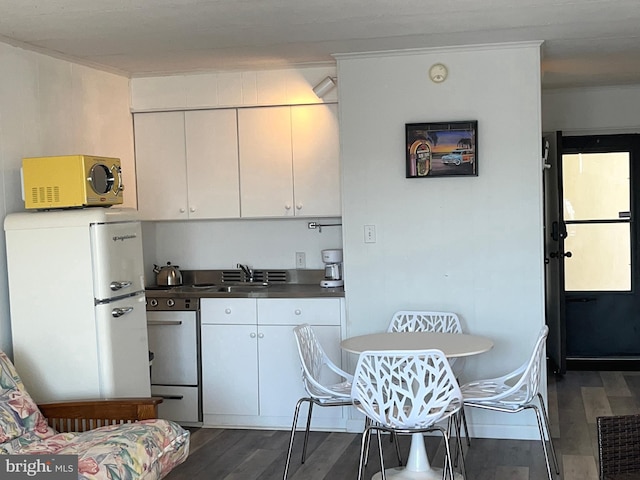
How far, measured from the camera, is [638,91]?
6.10m

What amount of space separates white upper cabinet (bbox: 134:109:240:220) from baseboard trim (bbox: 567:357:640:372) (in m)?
3.24

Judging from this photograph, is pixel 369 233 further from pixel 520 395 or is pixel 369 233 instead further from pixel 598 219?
pixel 598 219

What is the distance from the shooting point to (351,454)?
425cm

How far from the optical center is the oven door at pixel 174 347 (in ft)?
15.9

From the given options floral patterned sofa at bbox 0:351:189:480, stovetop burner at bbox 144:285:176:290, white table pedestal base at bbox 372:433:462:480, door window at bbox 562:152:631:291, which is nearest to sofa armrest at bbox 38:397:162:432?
floral patterned sofa at bbox 0:351:189:480

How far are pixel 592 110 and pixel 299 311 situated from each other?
3.20 m

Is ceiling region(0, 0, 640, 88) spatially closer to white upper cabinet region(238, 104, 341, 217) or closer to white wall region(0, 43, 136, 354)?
white wall region(0, 43, 136, 354)

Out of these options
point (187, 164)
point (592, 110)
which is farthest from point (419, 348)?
point (592, 110)

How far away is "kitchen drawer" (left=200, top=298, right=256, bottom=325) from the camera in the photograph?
15.7ft

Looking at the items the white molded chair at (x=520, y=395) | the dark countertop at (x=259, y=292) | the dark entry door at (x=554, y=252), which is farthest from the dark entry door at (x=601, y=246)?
the white molded chair at (x=520, y=395)

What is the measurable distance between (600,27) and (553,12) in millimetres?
478

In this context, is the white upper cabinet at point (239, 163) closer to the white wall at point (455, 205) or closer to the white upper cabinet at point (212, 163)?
the white upper cabinet at point (212, 163)

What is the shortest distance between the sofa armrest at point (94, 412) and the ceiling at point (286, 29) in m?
1.76

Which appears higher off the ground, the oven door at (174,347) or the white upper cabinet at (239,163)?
the white upper cabinet at (239,163)
